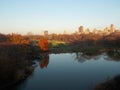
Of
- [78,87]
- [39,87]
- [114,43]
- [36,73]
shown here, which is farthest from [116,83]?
[114,43]

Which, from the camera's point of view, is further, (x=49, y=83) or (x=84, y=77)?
(x=84, y=77)

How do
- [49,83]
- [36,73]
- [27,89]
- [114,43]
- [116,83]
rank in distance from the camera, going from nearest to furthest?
[116,83], [27,89], [49,83], [36,73], [114,43]

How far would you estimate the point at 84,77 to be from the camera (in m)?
23.2

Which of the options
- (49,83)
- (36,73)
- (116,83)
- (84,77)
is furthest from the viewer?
(36,73)

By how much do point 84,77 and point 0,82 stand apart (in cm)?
892

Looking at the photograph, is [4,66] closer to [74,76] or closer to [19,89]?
[19,89]

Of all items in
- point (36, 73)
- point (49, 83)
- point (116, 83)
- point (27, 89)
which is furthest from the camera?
point (36, 73)

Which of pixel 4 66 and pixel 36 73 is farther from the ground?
pixel 4 66

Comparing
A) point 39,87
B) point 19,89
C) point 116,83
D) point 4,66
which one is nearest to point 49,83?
point 39,87

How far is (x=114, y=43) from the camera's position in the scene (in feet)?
200

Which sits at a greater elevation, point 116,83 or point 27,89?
point 116,83

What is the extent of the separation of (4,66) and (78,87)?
7.25 m

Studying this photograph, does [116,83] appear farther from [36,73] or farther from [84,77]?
[36,73]

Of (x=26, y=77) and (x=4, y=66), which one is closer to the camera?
(x=4, y=66)
